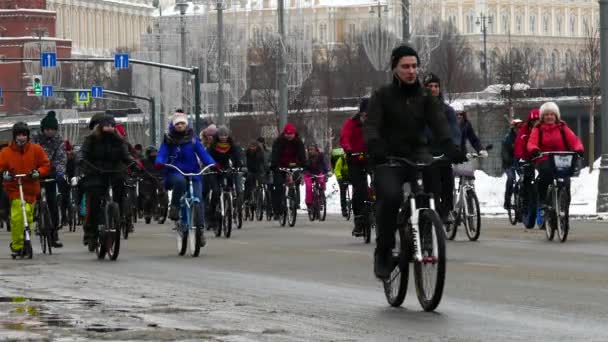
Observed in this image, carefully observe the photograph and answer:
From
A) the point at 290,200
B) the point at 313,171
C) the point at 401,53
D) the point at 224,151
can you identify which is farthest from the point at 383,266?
the point at 313,171

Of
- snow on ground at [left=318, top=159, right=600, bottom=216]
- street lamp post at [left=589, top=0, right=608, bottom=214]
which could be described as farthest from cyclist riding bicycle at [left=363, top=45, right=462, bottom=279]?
street lamp post at [left=589, top=0, right=608, bottom=214]

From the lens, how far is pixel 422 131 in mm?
14891

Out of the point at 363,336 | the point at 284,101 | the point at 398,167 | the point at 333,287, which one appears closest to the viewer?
the point at 363,336

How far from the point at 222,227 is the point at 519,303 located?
14.7 meters

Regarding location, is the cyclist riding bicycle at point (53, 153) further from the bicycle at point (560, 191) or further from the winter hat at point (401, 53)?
the winter hat at point (401, 53)

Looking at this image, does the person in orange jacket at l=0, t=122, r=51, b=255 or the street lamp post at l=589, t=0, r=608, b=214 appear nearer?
the person in orange jacket at l=0, t=122, r=51, b=255

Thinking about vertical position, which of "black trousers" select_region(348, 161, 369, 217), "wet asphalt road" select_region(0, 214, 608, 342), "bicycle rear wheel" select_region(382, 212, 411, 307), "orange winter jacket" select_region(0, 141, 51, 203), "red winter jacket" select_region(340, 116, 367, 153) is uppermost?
"red winter jacket" select_region(340, 116, 367, 153)

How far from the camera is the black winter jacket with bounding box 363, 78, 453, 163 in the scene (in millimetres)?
14773

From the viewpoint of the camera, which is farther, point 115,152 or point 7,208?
point 7,208

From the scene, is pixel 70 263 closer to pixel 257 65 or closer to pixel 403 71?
pixel 403 71

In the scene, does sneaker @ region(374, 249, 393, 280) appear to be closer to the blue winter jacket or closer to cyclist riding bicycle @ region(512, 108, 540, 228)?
the blue winter jacket

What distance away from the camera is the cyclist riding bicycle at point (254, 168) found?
132 ft

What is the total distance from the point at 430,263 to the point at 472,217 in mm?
11385

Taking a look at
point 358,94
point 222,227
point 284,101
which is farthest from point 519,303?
point 358,94
